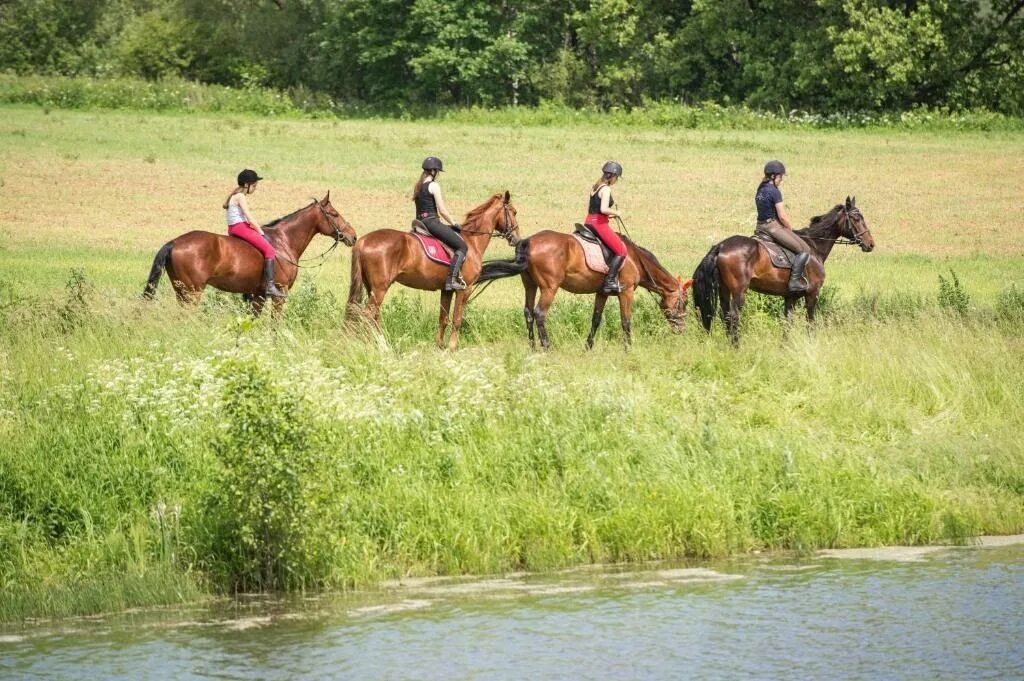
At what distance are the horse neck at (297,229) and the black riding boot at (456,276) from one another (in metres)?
2.06

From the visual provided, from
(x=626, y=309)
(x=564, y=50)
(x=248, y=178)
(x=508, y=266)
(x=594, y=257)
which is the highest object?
(x=564, y=50)

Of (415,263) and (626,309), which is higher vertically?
(415,263)

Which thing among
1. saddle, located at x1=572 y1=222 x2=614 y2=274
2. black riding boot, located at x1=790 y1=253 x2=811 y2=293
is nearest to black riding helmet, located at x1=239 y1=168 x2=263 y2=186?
saddle, located at x1=572 y1=222 x2=614 y2=274

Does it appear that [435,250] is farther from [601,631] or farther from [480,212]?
[601,631]

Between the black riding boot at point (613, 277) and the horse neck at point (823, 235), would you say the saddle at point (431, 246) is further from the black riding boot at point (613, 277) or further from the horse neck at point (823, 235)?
the horse neck at point (823, 235)

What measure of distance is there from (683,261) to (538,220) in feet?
21.3

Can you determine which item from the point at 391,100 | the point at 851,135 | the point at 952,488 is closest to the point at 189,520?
the point at 952,488

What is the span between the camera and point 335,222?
22.4m

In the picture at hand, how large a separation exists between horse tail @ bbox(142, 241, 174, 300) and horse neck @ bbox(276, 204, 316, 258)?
1833 millimetres

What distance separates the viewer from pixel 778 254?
22188mm

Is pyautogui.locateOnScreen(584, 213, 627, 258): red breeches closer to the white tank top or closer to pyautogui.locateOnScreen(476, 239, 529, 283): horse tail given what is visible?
pyautogui.locateOnScreen(476, 239, 529, 283): horse tail

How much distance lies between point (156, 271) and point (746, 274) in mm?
7849

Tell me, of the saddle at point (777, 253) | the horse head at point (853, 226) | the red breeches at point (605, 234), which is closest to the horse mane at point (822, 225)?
the horse head at point (853, 226)

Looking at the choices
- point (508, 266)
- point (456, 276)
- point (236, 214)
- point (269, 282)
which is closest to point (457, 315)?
point (456, 276)
